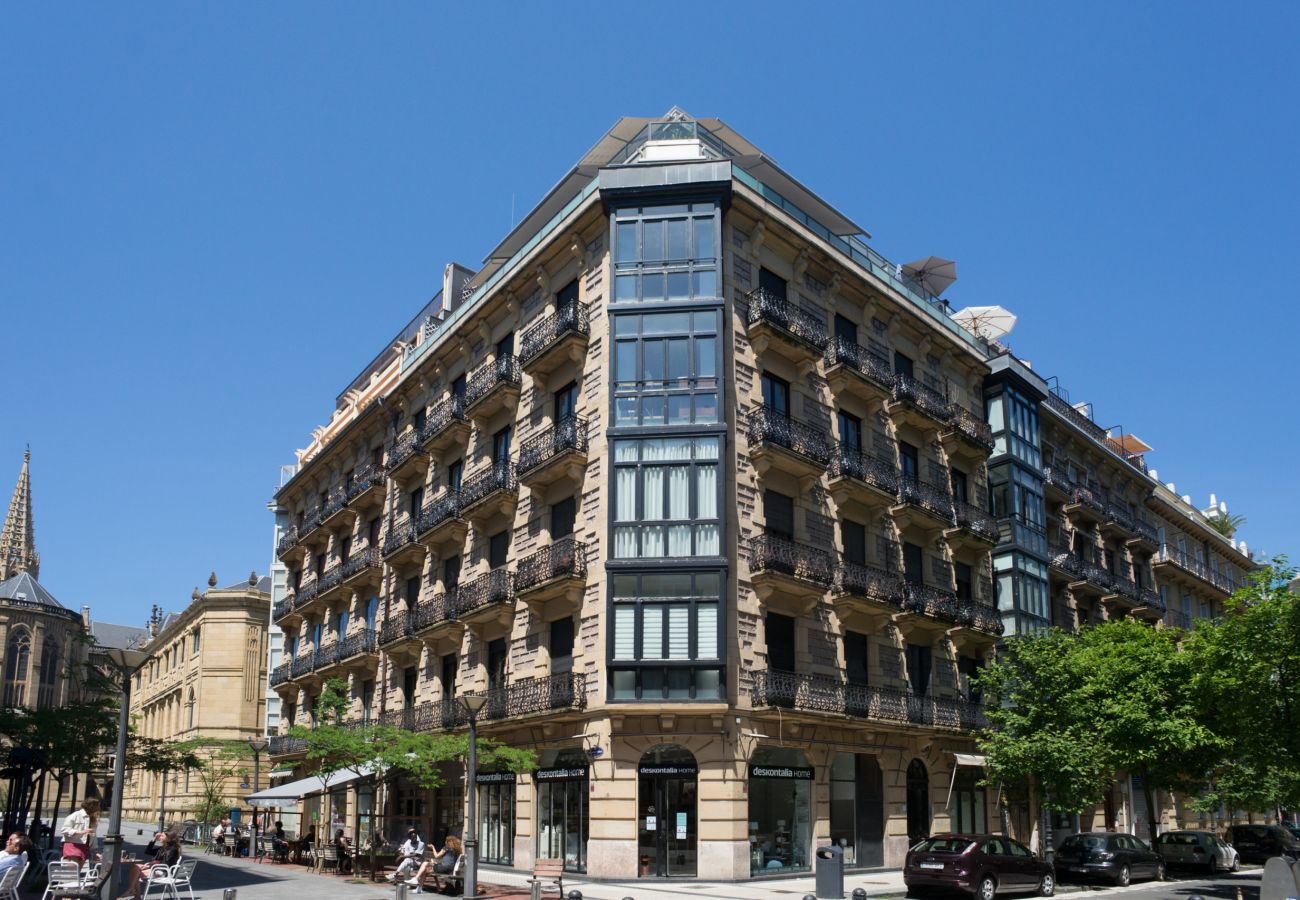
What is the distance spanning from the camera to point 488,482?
32344mm

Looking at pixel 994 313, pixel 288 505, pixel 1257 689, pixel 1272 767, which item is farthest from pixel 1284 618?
pixel 288 505

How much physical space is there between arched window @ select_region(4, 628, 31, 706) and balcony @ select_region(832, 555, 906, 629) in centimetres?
10939

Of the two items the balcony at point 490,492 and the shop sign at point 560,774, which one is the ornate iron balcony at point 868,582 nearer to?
the shop sign at point 560,774

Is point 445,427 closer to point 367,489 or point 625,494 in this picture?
point 367,489

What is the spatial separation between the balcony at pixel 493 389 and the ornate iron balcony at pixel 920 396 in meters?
11.4

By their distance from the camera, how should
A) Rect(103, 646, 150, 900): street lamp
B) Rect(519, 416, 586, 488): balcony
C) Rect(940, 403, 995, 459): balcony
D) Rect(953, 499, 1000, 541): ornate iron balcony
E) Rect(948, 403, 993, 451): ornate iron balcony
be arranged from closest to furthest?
Rect(103, 646, 150, 900): street lamp
Rect(519, 416, 586, 488): balcony
Rect(953, 499, 1000, 541): ornate iron balcony
Rect(940, 403, 995, 459): balcony
Rect(948, 403, 993, 451): ornate iron balcony

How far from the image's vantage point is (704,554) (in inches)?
1030

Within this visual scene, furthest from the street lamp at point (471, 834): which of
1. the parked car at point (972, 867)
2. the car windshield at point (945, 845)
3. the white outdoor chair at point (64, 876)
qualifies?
the car windshield at point (945, 845)

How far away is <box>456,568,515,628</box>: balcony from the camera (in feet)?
98.9

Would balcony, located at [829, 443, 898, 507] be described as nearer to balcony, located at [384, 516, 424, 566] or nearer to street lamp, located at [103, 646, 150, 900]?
balcony, located at [384, 516, 424, 566]

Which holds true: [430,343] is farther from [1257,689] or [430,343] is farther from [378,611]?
[1257,689]

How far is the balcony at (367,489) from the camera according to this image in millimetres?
41062

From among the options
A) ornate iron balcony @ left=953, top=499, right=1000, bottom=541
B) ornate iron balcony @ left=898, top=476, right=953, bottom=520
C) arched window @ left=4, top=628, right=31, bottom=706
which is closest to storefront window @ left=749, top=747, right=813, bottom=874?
ornate iron balcony @ left=898, top=476, right=953, bottom=520

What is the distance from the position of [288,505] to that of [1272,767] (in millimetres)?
44081
